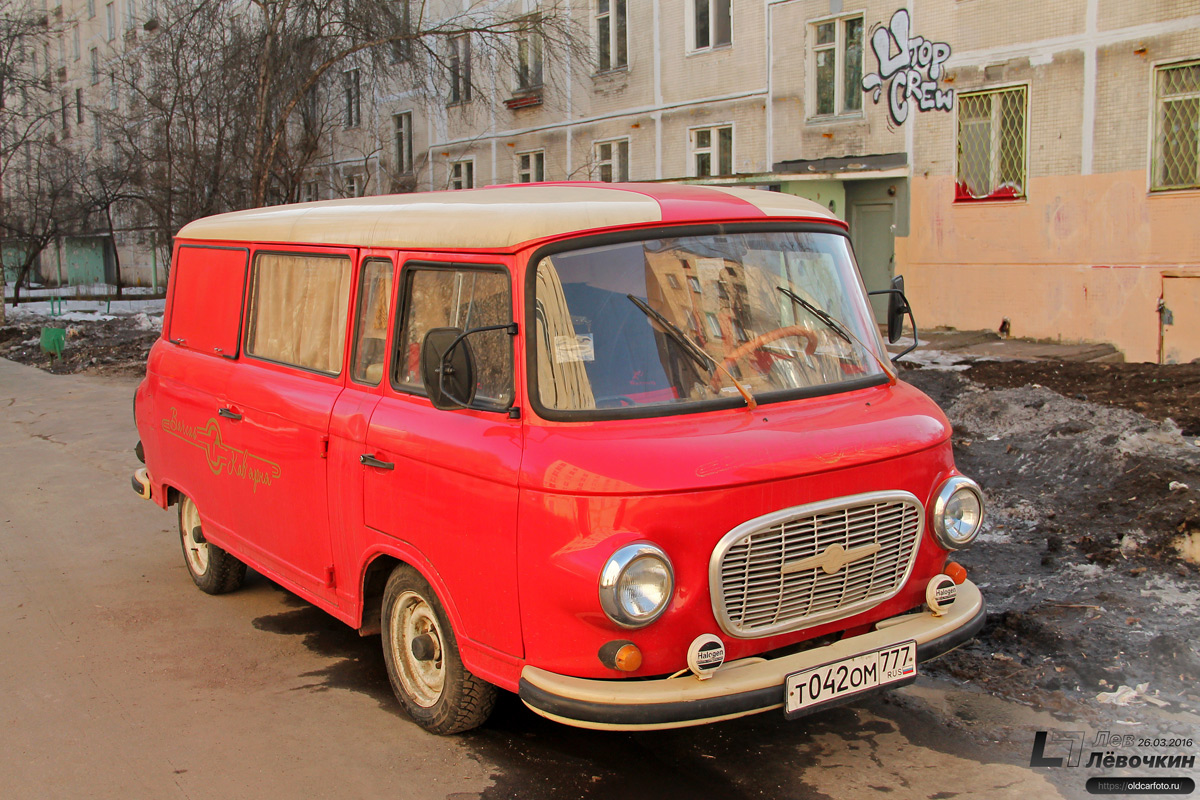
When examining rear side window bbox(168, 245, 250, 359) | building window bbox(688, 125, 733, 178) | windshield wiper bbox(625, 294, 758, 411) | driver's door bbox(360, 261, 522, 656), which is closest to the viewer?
driver's door bbox(360, 261, 522, 656)

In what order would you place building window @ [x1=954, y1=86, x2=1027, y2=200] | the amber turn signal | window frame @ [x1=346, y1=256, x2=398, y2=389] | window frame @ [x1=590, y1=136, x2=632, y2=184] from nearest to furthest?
the amber turn signal
window frame @ [x1=346, y1=256, x2=398, y2=389]
building window @ [x1=954, y1=86, x2=1027, y2=200]
window frame @ [x1=590, y1=136, x2=632, y2=184]

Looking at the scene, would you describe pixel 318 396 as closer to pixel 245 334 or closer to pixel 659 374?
pixel 245 334

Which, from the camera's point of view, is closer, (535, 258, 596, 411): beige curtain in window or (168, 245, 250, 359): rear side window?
(535, 258, 596, 411): beige curtain in window

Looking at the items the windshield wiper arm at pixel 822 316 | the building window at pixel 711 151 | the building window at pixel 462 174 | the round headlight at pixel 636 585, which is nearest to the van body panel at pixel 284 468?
the round headlight at pixel 636 585

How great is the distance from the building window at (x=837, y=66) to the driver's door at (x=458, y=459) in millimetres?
16582

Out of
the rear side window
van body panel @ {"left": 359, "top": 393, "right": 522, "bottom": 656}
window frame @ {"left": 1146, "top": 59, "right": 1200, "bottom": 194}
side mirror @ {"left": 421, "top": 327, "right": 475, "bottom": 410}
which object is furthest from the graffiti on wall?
side mirror @ {"left": 421, "top": 327, "right": 475, "bottom": 410}

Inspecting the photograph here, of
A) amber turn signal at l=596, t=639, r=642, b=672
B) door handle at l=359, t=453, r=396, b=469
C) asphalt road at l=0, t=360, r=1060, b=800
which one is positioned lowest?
asphalt road at l=0, t=360, r=1060, b=800

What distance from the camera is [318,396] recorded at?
495 centimetres

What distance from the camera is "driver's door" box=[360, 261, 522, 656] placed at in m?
3.84

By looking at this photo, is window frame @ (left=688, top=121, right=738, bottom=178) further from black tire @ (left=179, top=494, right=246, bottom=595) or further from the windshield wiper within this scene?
the windshield wiper

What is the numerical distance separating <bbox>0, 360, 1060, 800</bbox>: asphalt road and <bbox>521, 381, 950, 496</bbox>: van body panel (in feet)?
3.32

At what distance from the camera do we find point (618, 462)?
11.7 ft

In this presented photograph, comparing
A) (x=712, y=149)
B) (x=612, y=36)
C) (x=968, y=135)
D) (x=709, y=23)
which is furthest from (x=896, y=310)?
(x=612, y=36)

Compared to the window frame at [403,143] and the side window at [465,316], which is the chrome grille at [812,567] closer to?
the side window at [465,316]
